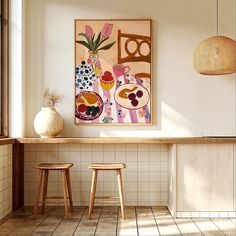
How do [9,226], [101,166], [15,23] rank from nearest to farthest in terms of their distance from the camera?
[9,226] < [101,166] < [15,23]

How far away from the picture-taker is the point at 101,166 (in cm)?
502

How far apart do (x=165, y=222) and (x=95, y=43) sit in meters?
2.34

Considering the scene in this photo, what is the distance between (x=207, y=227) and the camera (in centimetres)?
462

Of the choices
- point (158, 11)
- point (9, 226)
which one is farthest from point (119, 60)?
point (9, 226)

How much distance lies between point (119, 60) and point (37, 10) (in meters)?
1.22

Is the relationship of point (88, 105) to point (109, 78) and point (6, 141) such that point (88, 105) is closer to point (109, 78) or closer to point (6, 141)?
point (109, 78)

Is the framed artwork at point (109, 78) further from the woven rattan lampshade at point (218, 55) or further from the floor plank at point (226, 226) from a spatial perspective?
the floor plank at point (226, 226)

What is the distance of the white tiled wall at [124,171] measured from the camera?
5688mm

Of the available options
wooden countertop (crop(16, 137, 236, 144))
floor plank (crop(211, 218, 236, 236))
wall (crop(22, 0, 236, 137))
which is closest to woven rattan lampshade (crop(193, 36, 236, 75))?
wall (crop(22, 0, 236, 137))

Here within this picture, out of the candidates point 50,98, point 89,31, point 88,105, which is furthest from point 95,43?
point 50,98

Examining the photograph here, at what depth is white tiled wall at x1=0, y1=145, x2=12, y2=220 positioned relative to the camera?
194 inches

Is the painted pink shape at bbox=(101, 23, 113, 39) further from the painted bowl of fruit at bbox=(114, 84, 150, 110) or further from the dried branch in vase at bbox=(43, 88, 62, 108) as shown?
the dried branch in vase at bbox=(43, 88, 62, 108)

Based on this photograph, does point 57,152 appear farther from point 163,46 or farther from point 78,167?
point 163,46

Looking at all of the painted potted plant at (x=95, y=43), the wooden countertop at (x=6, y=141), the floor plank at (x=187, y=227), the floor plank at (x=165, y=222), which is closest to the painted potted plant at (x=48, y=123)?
the wooden countertop at (x=6, y=141)
